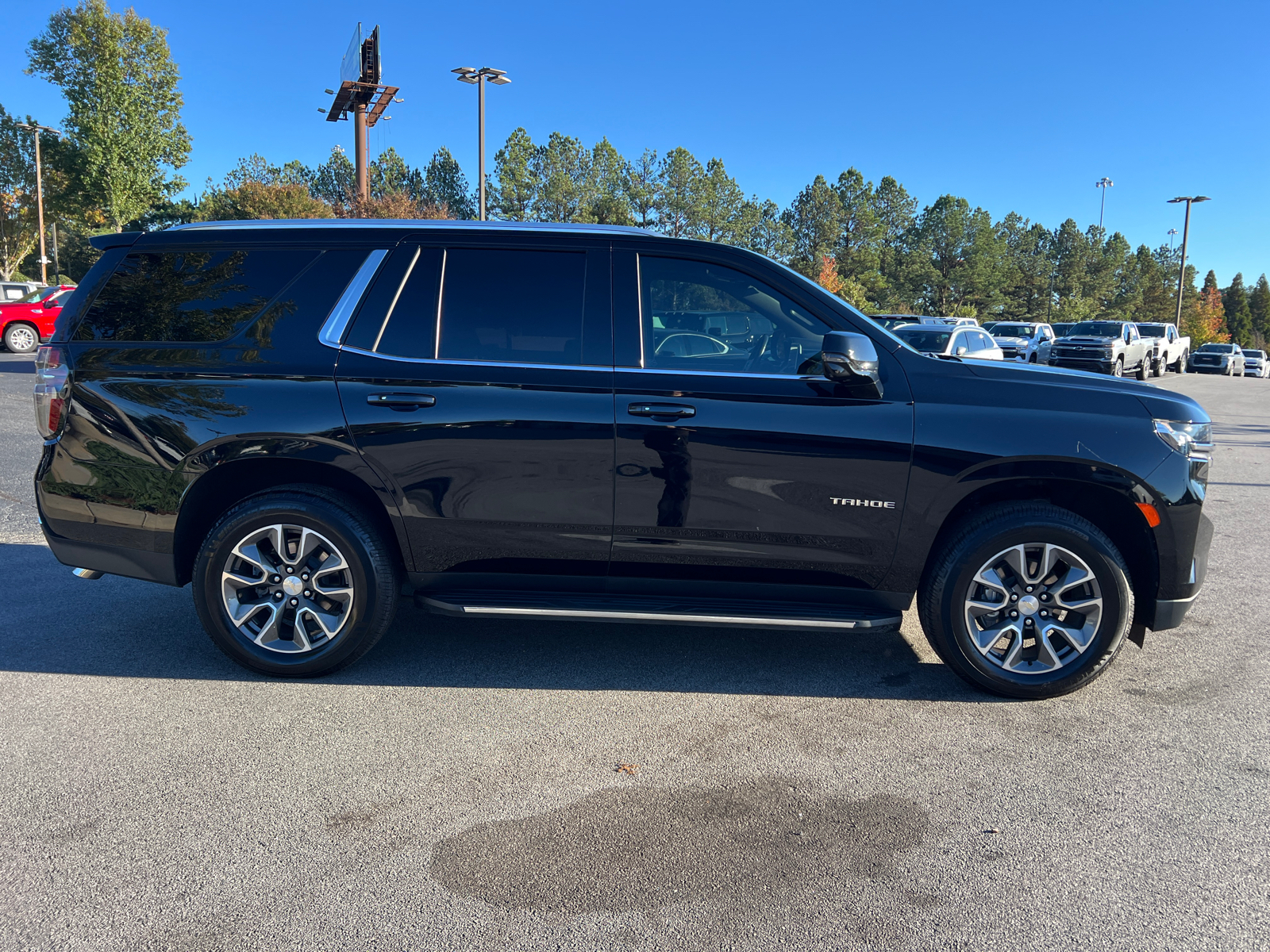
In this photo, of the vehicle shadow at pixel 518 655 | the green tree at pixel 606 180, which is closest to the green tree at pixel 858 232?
the green tree at pixel 606 180

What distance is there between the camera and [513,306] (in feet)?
13.1

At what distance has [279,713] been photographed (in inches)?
148

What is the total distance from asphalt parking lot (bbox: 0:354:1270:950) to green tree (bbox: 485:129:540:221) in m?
80.8

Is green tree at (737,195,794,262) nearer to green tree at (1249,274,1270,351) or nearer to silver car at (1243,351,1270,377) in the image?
silver car at (1243,351,1270,377)

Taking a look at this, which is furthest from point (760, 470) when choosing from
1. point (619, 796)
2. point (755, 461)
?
point (619, 796)

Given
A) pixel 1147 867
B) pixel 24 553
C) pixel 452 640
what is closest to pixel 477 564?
pixel 452 640

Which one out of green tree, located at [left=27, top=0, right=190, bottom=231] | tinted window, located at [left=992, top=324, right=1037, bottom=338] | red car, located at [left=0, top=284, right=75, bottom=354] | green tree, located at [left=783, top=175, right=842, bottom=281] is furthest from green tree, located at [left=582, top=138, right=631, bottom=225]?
red car, located at [left=0, top=284, right=75, bottom=354]

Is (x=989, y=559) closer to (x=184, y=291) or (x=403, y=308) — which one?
(x=403, y=308)

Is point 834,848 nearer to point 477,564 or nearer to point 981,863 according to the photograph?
point 981,863

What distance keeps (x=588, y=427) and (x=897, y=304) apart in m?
96.7

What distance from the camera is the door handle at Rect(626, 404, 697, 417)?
3801mm

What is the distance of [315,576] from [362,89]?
33347mm

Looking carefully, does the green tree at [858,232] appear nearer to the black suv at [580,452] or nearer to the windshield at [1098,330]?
the windshield at [1098,330]

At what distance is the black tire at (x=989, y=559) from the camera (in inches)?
150
